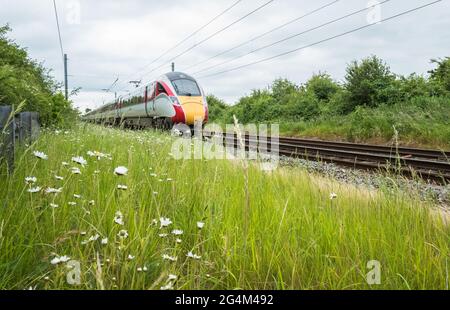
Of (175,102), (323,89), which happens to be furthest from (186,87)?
(323,89)

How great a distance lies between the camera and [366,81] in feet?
66.2

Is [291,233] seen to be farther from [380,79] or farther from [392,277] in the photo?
[380,79]

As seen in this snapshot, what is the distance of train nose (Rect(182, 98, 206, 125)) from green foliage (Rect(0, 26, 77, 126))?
4.18 metres

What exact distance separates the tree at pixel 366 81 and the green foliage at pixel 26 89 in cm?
1408

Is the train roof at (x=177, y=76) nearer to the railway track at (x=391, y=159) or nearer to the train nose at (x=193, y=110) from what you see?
the train nose at (x=193, y=110)

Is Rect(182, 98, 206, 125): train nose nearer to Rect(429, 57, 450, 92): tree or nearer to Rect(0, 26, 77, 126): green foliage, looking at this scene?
Rect(0, 26, 77, 126): green foliage

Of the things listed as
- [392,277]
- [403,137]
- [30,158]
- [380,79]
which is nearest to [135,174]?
[30,158]

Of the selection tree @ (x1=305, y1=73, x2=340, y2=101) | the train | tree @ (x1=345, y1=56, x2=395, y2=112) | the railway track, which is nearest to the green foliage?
the train

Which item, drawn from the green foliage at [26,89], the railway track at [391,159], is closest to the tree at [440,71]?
the railway track at [391,159]

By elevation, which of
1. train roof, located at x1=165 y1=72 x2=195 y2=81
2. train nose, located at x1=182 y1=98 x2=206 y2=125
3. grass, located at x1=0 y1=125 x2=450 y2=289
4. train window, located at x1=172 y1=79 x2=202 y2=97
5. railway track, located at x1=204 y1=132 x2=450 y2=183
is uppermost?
train roof, located at x1=165 y1=72 x2=195 y2=81

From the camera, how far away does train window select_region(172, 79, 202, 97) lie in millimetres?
15829

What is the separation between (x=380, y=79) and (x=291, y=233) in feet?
65.5

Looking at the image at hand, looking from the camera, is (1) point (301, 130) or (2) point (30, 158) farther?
(1) point (301, 130)

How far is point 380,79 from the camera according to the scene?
2022cm
